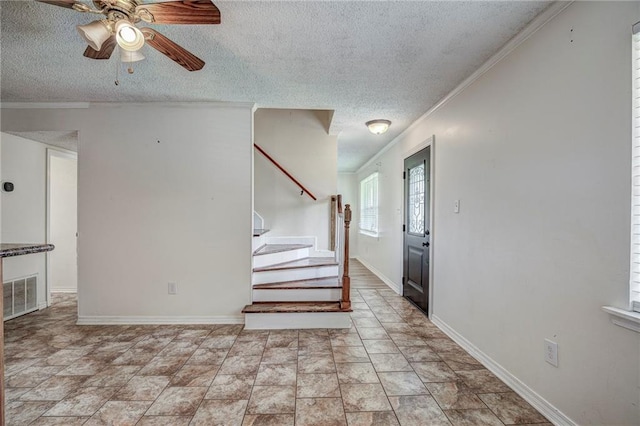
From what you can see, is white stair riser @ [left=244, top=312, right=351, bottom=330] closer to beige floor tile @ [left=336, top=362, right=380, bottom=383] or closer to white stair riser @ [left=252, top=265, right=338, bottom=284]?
white stair riser @ [left=252, top=265, right=338, bottom=284]

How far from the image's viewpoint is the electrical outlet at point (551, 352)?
1.64 meters

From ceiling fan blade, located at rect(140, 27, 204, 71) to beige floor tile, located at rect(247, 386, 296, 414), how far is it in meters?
2.24

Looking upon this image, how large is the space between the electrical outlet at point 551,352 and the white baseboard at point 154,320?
2.63 meters

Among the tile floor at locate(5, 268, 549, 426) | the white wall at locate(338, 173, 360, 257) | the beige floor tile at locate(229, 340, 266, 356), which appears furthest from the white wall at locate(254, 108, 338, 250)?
the white wall at locate(338, 173, 360, 257)

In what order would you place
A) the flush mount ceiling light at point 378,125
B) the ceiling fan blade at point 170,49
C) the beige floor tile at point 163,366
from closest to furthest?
the ceiling fan blade at point 170,49, the beige floor tile at point 163,366, the flush mount ceiling light at point 378,125

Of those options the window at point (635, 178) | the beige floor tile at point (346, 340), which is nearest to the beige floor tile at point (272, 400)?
the beige floor tile at point (346, 340)

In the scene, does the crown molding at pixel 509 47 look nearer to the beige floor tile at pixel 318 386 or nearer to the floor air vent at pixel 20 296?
the beige floor tile at pixel 318 386

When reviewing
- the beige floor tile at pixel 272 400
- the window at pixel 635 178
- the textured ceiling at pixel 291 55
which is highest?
the textured ceiling at pixel 291 55

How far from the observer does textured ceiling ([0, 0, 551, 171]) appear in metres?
1.71

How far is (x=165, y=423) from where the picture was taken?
1628 millimetres

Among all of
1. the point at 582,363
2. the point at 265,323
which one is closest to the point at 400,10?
the point at 582,363

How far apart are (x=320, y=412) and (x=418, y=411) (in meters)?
0.59

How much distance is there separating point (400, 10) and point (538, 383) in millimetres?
2384

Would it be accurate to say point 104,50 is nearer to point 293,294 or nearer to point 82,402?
point 82,402
